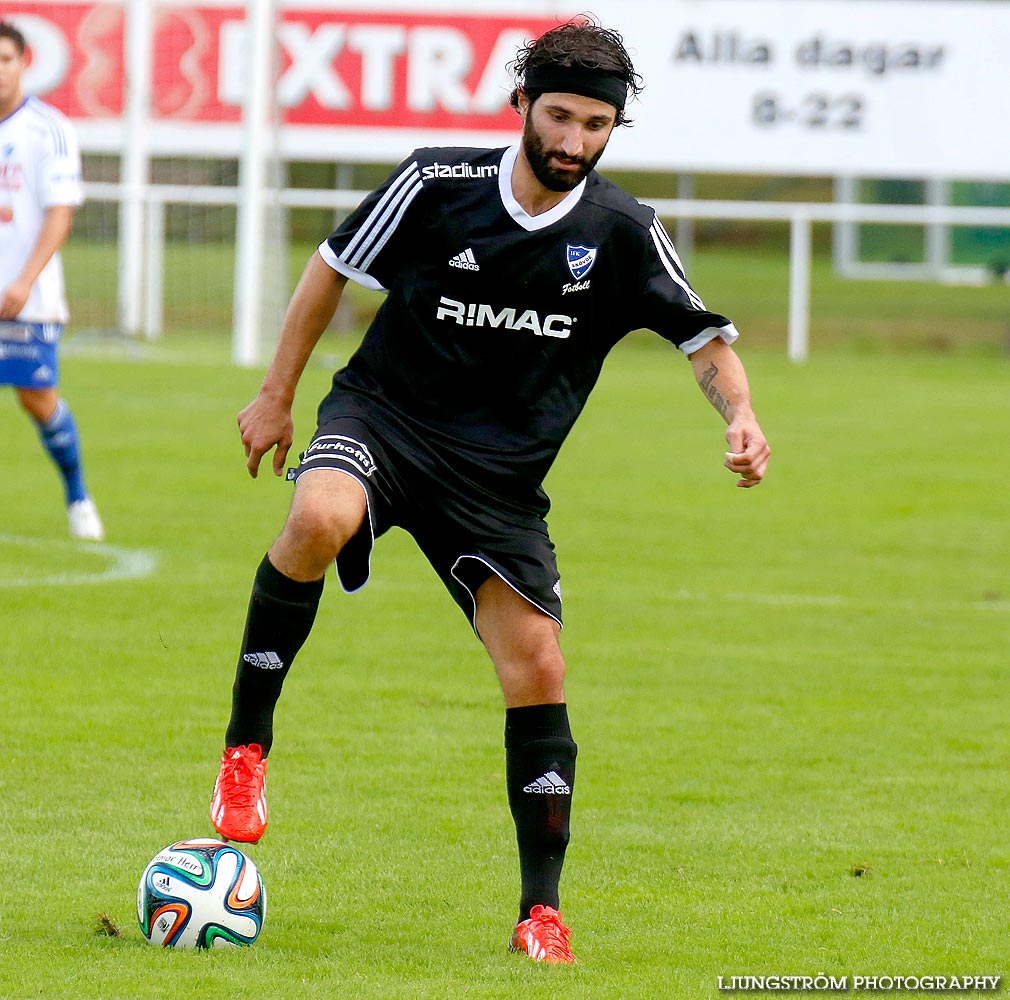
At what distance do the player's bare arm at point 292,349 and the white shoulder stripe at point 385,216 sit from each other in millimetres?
A: 87

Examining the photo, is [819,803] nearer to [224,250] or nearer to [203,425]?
[203,425]

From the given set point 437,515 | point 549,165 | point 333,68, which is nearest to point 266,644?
point 437,515

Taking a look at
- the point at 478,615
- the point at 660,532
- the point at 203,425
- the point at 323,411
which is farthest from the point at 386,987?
the point at 203,425

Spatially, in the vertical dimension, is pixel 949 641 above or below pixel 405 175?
below

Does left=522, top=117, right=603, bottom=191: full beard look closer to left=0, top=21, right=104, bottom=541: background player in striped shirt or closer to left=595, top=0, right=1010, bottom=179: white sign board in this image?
left=0, top=21, right=104, bottom=541: background player in striped shirt

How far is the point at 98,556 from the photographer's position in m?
9.14

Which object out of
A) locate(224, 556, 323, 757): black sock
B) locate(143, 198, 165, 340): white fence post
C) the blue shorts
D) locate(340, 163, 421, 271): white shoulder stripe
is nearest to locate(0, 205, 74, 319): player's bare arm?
the blue shorts

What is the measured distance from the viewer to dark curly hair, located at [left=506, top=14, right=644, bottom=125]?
13.5 feet

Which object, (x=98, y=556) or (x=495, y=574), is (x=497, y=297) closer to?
(x=495, y=574)

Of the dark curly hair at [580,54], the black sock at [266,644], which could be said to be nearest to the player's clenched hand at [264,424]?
the black sock at [266,644]

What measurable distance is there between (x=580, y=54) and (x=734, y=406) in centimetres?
86

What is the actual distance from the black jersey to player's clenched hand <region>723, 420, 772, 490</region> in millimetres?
338

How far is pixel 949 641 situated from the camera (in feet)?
26.2

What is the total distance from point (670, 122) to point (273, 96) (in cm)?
781
